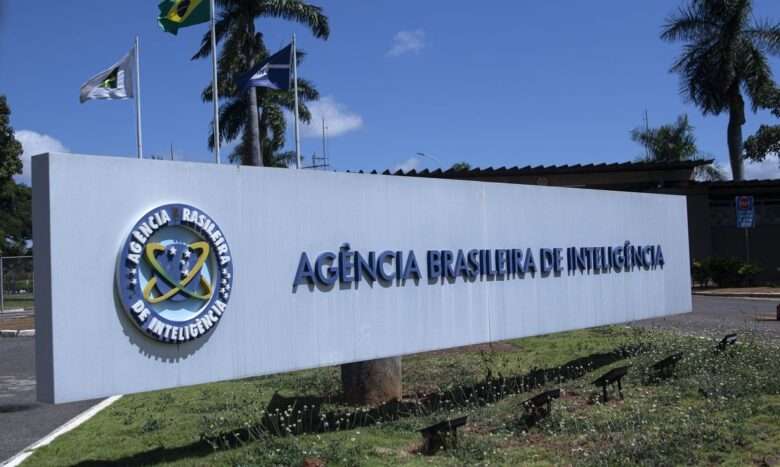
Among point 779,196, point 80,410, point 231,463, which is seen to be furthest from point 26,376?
point 779,196

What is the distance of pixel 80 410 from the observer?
11.9m

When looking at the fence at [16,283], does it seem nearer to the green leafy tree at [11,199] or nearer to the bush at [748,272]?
the green leafy tree at [11,199]

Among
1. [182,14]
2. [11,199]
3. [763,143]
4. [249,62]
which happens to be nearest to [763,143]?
[763,143]

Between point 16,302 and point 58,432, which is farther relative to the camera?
point 16,302

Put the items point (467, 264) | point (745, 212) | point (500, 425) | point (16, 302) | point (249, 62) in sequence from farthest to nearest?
point (16, 302) < point (745, 212) < point (249, 62) < point (467, 264) < point (500, 425)

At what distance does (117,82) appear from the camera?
12930 mm

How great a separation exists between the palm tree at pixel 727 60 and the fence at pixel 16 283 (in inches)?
1246

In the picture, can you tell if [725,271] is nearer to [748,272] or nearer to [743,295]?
[748,272]

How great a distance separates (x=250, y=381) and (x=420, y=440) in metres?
4.90

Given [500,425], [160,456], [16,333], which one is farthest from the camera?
[16,333]

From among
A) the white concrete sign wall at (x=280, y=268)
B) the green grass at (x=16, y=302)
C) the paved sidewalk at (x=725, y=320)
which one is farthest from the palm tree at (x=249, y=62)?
the white concrete sign wall at (x=280, y=268)

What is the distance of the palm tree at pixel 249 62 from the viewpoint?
88.8 feet

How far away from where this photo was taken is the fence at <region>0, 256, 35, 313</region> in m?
32.7

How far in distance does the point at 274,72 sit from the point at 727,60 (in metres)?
31.7
